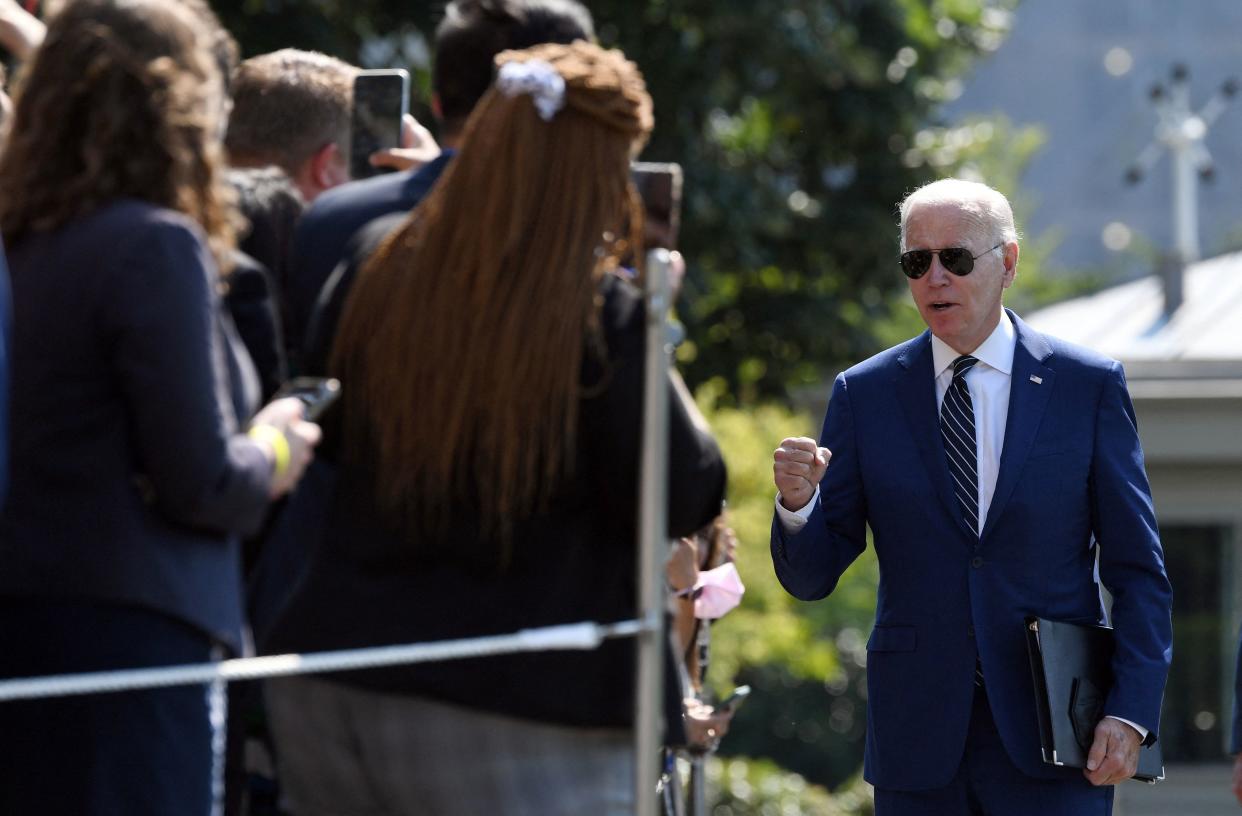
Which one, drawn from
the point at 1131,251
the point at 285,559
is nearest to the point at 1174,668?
the point at 285,559

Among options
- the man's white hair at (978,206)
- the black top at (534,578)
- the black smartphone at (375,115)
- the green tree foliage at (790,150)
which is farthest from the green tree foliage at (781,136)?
the black top at (534,578)

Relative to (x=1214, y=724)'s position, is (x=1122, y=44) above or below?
above

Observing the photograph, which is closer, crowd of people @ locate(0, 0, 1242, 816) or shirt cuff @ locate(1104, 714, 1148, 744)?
crowd of people @ locate(0, 0, 1242, 816)

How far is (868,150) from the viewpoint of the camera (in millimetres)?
14359

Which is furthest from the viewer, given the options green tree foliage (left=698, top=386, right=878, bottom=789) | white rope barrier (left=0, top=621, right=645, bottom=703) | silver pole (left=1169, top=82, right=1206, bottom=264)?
green tree foliage (left=698, top=386, right=878, bottom=789)

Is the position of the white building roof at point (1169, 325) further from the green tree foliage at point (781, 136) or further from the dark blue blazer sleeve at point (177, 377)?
the dark blue blazer sleeve at point (177, 377)

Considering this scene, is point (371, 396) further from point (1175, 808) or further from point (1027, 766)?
point (1175, 808)

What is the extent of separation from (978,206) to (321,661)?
89.0 inches

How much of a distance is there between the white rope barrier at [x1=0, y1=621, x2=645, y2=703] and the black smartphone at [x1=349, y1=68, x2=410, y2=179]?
1391 millimetres

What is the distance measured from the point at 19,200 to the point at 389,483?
68cm

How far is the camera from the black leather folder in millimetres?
4457

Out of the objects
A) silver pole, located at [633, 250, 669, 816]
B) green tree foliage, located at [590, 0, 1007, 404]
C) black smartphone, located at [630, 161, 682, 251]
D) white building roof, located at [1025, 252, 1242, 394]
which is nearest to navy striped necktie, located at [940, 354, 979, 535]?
black smartphone, located at [630, 161, 682, 251]

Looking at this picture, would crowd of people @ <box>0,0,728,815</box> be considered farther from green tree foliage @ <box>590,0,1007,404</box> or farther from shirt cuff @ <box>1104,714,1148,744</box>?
green tree foliage @ <box>590,0,1007,404</box>

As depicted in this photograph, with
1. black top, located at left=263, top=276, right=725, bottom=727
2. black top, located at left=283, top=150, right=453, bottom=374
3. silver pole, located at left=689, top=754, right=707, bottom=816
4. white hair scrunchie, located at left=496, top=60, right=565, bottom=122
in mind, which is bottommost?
silver pole, located at left=689, top=754, right=707, bottom=816
